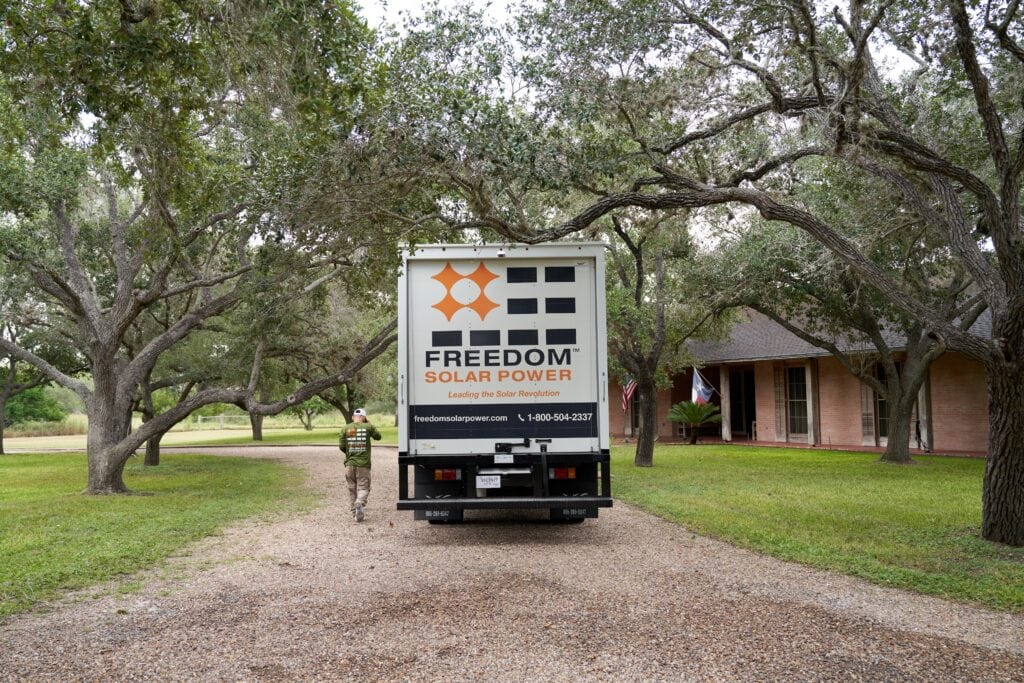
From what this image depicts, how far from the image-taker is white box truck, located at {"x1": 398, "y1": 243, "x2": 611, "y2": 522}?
895 centimetres

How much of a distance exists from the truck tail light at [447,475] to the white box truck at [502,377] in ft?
0.04

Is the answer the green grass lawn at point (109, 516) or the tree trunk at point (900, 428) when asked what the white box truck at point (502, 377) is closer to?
the green grass lawn at point (109, 516)

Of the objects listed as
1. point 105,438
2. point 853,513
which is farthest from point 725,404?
point 105,438

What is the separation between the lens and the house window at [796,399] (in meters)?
25.9

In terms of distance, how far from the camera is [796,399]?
85.9 ft

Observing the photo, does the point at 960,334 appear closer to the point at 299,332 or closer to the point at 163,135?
the point at 163,135

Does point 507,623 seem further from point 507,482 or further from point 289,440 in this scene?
point 289,440

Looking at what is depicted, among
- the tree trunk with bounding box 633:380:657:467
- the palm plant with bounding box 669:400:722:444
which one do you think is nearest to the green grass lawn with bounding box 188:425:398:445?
the palm plant with bounding box 669:400:722:444

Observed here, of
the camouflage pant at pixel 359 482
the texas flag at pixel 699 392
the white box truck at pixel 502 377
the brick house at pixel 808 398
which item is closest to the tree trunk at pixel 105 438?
the camouflage pant at pixel 359 482

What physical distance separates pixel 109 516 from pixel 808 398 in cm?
2014

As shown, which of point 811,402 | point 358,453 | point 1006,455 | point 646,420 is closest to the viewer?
point 1006,455

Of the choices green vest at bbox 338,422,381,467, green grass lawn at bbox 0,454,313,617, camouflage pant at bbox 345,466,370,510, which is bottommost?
green grass lawn at bbox 0,454,313,617

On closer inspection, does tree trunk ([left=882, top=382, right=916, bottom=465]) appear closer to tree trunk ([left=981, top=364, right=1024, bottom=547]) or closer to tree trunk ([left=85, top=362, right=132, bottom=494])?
tree trunk ([left=981, top=364, right=1024, bottom=547])

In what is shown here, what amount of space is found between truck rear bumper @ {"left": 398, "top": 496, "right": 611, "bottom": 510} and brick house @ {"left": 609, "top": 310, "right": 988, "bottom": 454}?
13856mm
